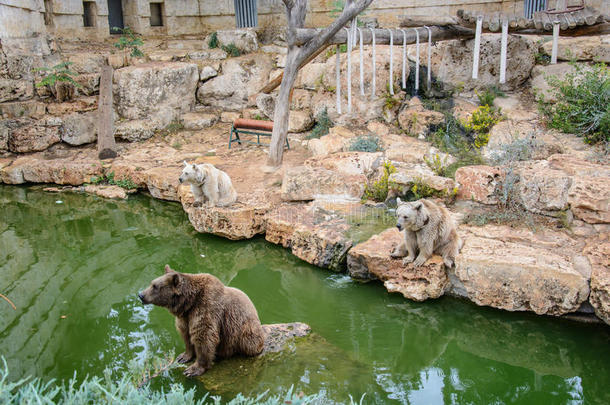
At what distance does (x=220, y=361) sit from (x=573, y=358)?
404 cm

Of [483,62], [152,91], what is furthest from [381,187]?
[152,91]

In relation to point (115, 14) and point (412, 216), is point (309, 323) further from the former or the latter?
point (115, 14)

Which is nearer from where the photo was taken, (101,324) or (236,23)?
(101,324)

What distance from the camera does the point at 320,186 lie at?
884 cm

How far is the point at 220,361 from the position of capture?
496 cm

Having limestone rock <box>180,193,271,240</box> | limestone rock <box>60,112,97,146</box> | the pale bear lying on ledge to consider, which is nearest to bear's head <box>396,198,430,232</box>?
limestone rock <box>180,193,271,240</box>

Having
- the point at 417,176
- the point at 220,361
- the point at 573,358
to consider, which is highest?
the point at 417,176

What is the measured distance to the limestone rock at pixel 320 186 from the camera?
8828 mm

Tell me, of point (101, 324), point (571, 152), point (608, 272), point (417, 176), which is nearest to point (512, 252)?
point (608, 272)

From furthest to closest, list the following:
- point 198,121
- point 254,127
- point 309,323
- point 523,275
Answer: point 198,121 → point 254,127 → point 309,323 → point 523,275

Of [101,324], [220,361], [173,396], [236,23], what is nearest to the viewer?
[173,396]

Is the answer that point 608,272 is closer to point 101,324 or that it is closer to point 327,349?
point 327,349

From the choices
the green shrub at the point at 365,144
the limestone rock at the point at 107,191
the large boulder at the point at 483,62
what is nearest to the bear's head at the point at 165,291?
the green shrub at the point at 365,144

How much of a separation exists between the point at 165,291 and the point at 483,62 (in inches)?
398
